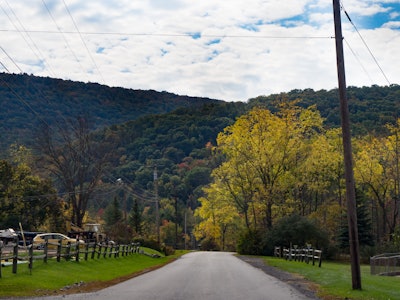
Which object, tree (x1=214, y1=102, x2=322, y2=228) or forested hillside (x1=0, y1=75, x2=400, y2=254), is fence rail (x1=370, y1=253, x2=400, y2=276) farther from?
tree (x1=214, y1=102, x2=322, y2=228)

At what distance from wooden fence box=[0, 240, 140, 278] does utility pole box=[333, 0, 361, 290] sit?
12.4m

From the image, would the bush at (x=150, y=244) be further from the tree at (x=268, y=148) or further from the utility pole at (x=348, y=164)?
the utility pole at (x=348, y=164)

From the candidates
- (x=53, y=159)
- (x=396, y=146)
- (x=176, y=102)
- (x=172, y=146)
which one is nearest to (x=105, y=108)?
(x=172, y=146)

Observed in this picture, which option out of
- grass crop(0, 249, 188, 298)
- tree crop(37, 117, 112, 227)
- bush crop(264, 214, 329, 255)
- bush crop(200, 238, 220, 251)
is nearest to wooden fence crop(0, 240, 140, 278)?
grass crop(0, 249, 188, 298)

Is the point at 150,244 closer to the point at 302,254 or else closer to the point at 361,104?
the point at 302,254

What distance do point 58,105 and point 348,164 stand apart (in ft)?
239

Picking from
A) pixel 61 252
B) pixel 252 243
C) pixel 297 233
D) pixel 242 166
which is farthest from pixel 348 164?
pixel 252 243

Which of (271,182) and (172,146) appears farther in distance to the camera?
(172,146)

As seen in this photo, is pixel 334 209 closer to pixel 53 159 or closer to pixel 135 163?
pixel 53 159

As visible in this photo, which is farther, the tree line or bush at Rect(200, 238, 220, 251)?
bush at Rect(200, 238, 220, 251)

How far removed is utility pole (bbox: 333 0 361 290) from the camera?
19469 millimetres

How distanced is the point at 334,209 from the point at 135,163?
7176 cm

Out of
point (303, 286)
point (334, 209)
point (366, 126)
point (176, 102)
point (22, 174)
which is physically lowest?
point (303, 286)

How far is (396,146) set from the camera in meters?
59.1
